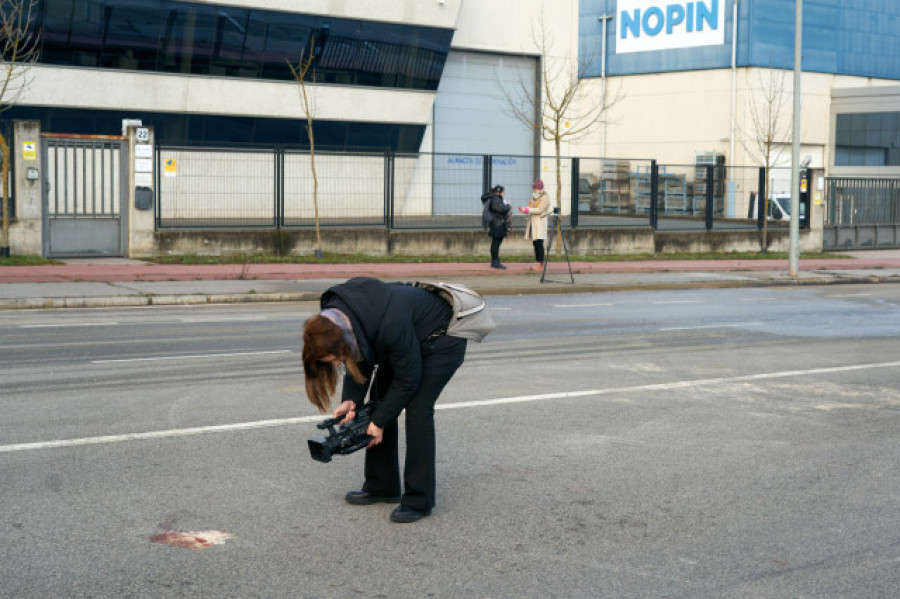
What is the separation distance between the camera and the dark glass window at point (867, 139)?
5359cm

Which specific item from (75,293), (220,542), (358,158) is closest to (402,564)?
(220,542)

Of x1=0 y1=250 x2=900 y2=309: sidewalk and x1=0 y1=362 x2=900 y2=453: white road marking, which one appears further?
x1=0 y1=250 x2=900 y2=309: sidewalk

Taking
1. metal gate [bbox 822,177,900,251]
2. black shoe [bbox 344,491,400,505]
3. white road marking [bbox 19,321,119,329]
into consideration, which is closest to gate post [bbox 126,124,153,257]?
white road marking [bbox 19,321,119,329]

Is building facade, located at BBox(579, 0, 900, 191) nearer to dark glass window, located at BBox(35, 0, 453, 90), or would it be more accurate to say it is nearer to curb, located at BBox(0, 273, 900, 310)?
dark glass window, located at BBox(35, 0, 453, 90)

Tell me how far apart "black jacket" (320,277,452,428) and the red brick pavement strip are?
50.1ft

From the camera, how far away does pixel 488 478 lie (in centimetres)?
719

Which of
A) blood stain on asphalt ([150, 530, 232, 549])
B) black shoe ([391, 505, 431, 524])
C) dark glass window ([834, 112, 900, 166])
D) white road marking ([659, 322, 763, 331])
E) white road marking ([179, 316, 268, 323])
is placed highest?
dark glass window ([834, 112, 900, 166])

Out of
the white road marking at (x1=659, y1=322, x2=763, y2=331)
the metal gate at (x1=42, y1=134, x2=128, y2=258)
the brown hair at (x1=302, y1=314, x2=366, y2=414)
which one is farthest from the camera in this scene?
the metal gate at (x1=42, y1=134, x2=128, y2=258)

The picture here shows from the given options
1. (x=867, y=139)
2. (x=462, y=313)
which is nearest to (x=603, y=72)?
(x=867, y=139)

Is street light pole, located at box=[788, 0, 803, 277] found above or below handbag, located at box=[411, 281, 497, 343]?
above

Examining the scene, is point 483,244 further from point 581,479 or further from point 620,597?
point 620,597

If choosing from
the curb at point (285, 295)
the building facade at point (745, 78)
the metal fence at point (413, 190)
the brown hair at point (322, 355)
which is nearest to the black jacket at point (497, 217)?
the metal fence at point (413, 190)

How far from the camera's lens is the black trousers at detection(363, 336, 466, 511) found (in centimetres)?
602

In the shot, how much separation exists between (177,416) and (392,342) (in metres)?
3.71
